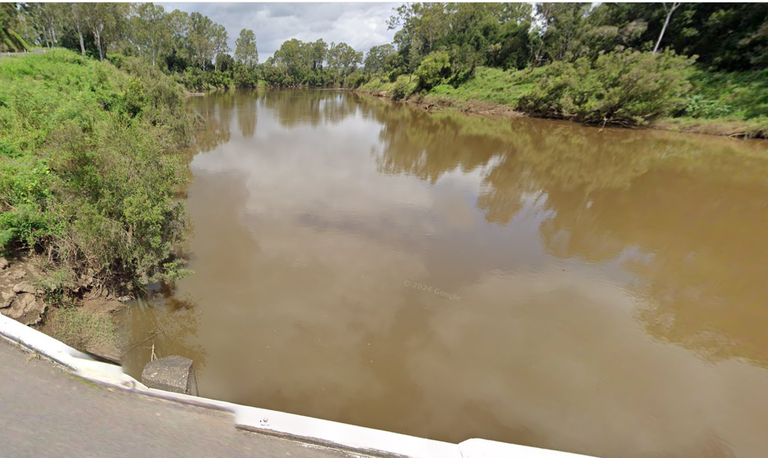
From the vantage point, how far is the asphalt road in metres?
2.26

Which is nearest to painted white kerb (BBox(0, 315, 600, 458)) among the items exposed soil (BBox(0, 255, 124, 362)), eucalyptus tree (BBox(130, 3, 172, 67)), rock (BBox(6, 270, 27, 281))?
exposed soil (BBox(0, 255, 124, 362))

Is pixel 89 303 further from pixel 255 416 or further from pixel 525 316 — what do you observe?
pixel 525 316

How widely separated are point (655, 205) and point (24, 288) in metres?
16.6

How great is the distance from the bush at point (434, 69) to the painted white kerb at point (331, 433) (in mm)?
45250

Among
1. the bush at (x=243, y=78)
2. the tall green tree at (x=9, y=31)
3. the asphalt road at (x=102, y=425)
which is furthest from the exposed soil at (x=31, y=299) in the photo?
the bush at (x=243, y=78)

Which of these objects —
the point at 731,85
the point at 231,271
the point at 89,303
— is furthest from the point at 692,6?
the point at 89,303

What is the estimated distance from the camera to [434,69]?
40688 mm

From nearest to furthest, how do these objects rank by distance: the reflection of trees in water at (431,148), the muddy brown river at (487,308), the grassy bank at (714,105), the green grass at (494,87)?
the muddy brown river at (487,308) → the reflection of trees in water at (431,148) → the grassy bank at (714,105) → the green grass at (494,87)

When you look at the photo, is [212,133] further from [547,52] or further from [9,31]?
[547,52]

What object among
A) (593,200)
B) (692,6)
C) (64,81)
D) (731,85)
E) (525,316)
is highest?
(692,6)

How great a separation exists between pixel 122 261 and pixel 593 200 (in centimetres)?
1405

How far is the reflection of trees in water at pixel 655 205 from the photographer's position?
6062mm

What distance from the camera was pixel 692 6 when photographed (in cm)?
2528

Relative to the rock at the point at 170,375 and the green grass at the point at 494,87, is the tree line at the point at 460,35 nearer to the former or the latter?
the green grass at the point at 494,87
